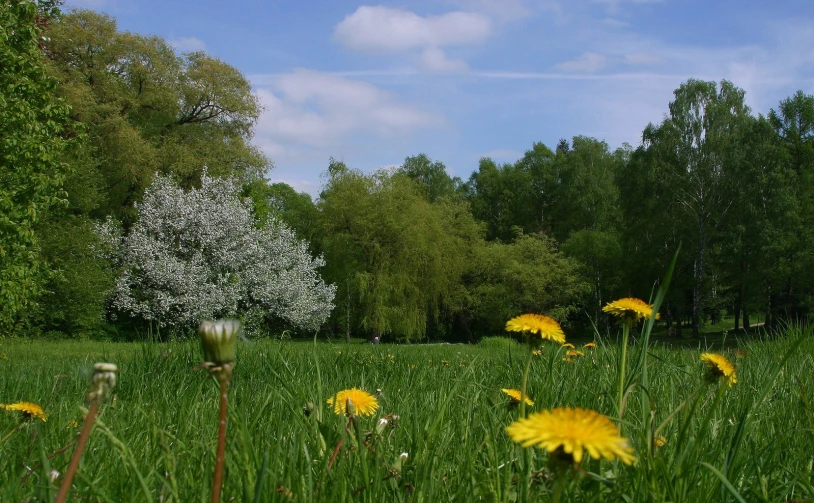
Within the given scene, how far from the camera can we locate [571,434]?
1.88 ft

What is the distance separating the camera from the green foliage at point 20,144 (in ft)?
27.9

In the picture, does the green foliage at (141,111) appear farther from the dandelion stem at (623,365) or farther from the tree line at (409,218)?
the dandelion stem at (623,365)

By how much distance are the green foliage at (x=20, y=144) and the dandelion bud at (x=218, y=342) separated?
354 inches

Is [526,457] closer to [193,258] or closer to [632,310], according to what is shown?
[632,310]

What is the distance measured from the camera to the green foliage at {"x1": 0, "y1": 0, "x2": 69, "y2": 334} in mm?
8492

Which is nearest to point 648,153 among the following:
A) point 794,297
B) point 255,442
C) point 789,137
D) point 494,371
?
point 789,137

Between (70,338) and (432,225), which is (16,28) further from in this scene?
(432,225)

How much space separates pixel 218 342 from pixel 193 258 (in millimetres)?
23758

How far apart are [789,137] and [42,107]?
28.8 m

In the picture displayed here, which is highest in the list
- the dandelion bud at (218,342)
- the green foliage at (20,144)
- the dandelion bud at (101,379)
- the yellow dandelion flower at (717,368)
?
the green foliage at (20,144)

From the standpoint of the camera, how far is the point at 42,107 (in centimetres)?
921

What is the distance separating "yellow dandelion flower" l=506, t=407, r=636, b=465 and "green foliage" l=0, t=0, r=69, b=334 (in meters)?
9.15

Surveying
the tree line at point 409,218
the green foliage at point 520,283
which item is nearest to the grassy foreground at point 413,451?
the tree line at point 409,218

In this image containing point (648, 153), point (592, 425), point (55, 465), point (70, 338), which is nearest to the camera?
point (592, 425)
